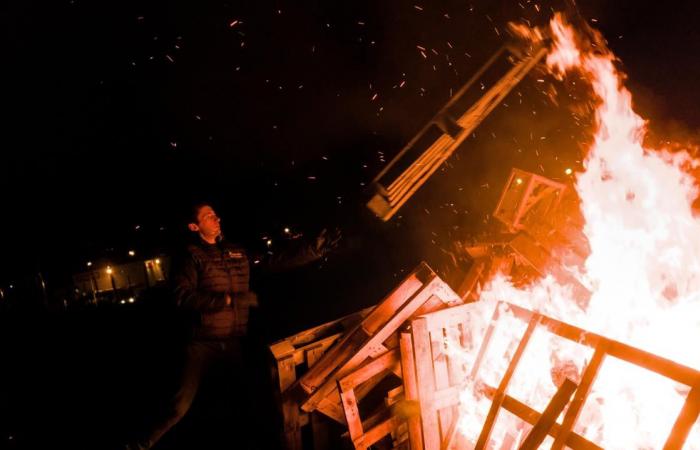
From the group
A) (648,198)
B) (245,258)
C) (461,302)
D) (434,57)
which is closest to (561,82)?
(434,57)

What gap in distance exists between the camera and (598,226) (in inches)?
193

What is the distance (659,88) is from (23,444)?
13263 millimetres

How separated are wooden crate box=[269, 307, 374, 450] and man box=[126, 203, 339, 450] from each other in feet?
2.46

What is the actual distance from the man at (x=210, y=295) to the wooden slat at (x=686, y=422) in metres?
3.59

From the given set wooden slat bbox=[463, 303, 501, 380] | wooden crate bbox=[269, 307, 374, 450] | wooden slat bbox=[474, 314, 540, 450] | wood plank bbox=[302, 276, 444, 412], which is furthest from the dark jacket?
wooden slat bbox=[474, 314, 540, 450]

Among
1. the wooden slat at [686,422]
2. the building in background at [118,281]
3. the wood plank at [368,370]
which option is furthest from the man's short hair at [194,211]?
the building in background at [118,281]

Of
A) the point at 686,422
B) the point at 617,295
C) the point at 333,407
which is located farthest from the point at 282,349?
the point at 617,295

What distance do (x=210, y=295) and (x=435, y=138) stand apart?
3548 mm

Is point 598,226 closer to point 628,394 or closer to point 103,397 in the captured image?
point 628,394

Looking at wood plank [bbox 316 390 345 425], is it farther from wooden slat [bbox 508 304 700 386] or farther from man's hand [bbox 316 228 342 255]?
wooden slat [bbox 508 304 700 386]

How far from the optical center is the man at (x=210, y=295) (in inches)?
157

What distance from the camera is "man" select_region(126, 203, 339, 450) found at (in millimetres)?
3990

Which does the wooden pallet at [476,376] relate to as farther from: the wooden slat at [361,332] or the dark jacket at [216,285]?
the dark jacket at [216,285]

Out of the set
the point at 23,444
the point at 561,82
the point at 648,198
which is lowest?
the point at 23,444
